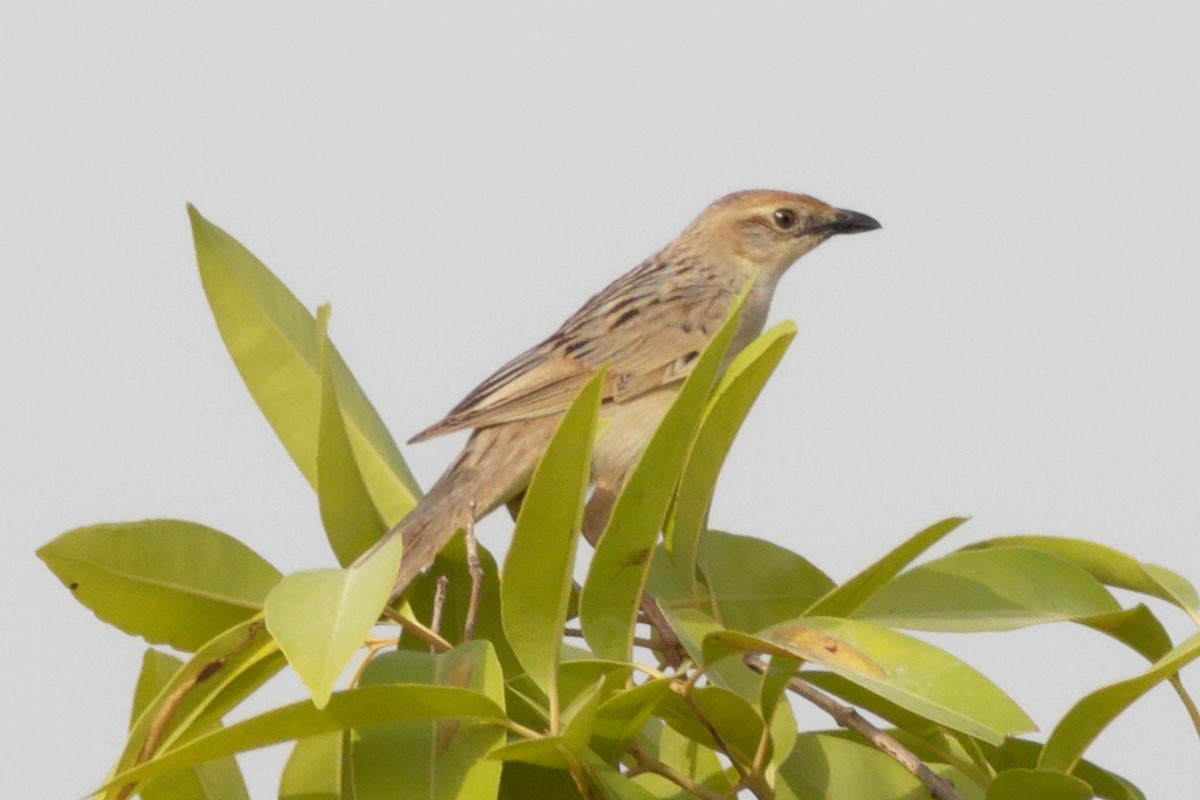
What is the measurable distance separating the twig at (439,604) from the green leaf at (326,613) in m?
0.58

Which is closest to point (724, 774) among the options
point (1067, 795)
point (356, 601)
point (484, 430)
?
point (1067, 795)

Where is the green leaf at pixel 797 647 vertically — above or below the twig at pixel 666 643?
above

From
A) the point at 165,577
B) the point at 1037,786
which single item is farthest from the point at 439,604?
the point at 1037,786

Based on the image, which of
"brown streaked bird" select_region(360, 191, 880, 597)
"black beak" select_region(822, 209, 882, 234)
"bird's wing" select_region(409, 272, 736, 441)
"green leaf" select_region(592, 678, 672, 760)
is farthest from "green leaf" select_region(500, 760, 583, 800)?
"black beak" select_region(822, 209, 882, 234)

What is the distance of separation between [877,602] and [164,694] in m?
1.39

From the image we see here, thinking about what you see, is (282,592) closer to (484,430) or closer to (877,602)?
(877,602)

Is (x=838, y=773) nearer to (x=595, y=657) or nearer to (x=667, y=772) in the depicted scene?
(x=667, y=772)

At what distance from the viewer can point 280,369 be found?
3.70m

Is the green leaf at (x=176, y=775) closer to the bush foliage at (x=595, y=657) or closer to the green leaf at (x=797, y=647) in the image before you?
the bush foliage at (x=595, y=657)

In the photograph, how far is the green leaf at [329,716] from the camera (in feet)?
8.30

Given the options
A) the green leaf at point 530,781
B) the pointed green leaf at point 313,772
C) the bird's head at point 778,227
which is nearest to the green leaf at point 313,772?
the pointed green leaf at point 313,772

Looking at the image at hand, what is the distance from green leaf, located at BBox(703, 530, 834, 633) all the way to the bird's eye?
361 cm

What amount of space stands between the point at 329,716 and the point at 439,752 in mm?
274

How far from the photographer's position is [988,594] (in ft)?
10.3
